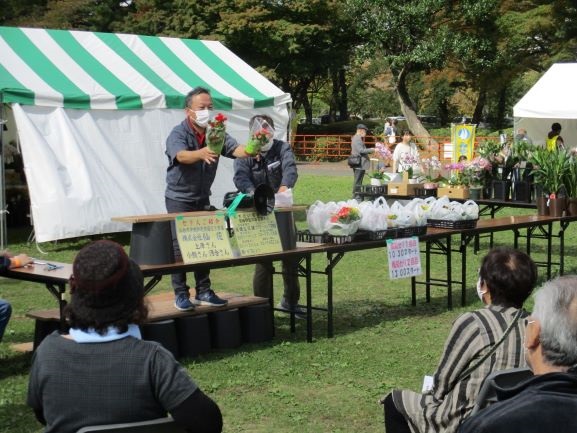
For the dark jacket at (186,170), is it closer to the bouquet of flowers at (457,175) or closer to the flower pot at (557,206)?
the flower pot at (557,206)

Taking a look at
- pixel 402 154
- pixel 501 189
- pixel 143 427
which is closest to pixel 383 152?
pixel 402 154

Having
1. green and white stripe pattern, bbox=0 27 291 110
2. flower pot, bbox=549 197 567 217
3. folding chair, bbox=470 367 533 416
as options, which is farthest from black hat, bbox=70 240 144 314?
green and white stripe pattern, bbox=0 27 291 110

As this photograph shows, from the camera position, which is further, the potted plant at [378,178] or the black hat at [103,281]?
the potted plant at [378,178]

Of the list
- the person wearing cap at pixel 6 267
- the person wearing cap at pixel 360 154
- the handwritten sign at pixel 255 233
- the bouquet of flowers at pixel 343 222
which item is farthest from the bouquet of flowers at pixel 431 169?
the person wearing cap at pixel 6 267

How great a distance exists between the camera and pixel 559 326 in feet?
8.46

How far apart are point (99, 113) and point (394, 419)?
940cm

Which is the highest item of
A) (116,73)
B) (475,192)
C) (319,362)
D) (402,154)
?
(116,73)

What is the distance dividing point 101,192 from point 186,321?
242 inches

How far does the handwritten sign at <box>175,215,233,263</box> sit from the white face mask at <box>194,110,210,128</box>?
667mm

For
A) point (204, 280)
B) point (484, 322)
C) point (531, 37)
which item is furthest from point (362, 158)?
point (531, 37)

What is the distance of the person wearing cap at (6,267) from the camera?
19.0 ft

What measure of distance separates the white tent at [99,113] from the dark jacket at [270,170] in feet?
16.1

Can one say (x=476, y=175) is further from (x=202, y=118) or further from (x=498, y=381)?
(x=498, y=381)

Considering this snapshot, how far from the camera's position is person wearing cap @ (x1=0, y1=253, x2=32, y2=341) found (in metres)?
5.79
